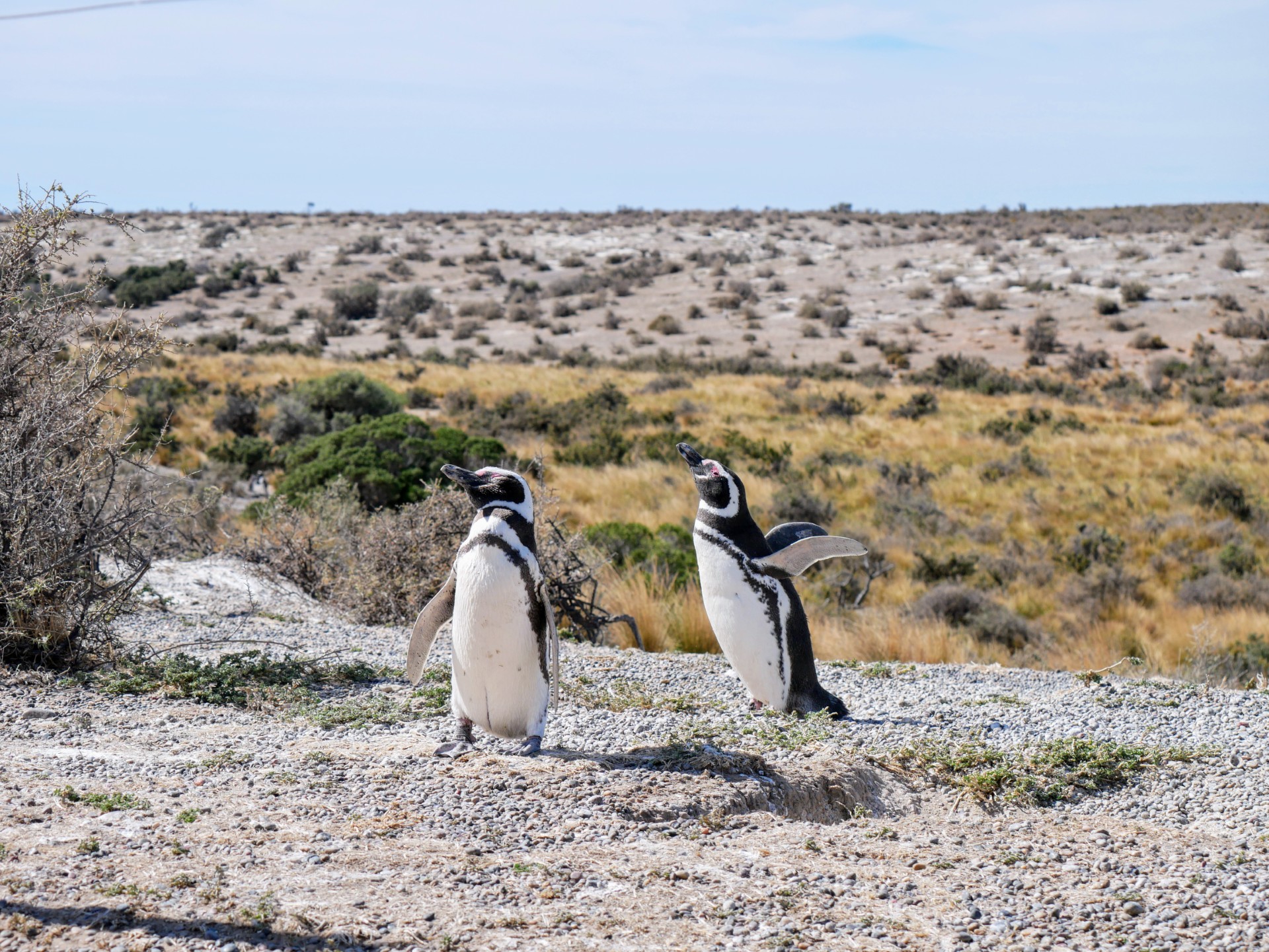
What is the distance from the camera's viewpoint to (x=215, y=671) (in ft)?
19.4

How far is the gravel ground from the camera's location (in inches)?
123

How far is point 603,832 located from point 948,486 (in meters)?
13.7

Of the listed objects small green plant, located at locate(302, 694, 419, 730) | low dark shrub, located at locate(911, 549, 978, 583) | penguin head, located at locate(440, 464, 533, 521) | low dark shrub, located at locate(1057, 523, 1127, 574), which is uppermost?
penguin head, located at locate(440, 464, 533, 521)

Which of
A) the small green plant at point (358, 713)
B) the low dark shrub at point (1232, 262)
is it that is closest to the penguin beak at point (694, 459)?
the small green plant at point (358, 713)

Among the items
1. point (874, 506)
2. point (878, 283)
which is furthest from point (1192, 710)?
point (878, 283)

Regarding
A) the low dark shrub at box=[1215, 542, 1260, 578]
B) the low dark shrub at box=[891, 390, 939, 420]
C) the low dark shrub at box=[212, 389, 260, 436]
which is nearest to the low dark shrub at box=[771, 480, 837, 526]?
the low dark shrub at box=[1215, 542, 1260, 578]

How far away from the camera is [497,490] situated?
4543 millimetres

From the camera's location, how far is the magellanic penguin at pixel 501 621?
4.48 m

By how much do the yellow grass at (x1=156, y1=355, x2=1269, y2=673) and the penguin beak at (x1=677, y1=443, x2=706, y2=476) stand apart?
121 inches

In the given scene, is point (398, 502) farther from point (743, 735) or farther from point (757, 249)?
point (757, 249)

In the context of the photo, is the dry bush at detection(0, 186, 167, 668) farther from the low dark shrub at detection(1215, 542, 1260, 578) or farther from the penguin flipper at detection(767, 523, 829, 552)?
the low dark shrub at detection(1215, 542, 1260, 578)

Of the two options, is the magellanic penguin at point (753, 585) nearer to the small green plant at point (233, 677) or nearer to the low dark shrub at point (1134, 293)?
the small green plant at point (233, 677)

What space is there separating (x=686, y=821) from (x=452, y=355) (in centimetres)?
3028

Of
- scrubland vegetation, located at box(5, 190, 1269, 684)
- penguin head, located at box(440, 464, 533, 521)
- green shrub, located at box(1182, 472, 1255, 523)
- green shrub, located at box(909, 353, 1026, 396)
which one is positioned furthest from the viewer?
green shrub, located at box(909, 353, 1026, 396)
